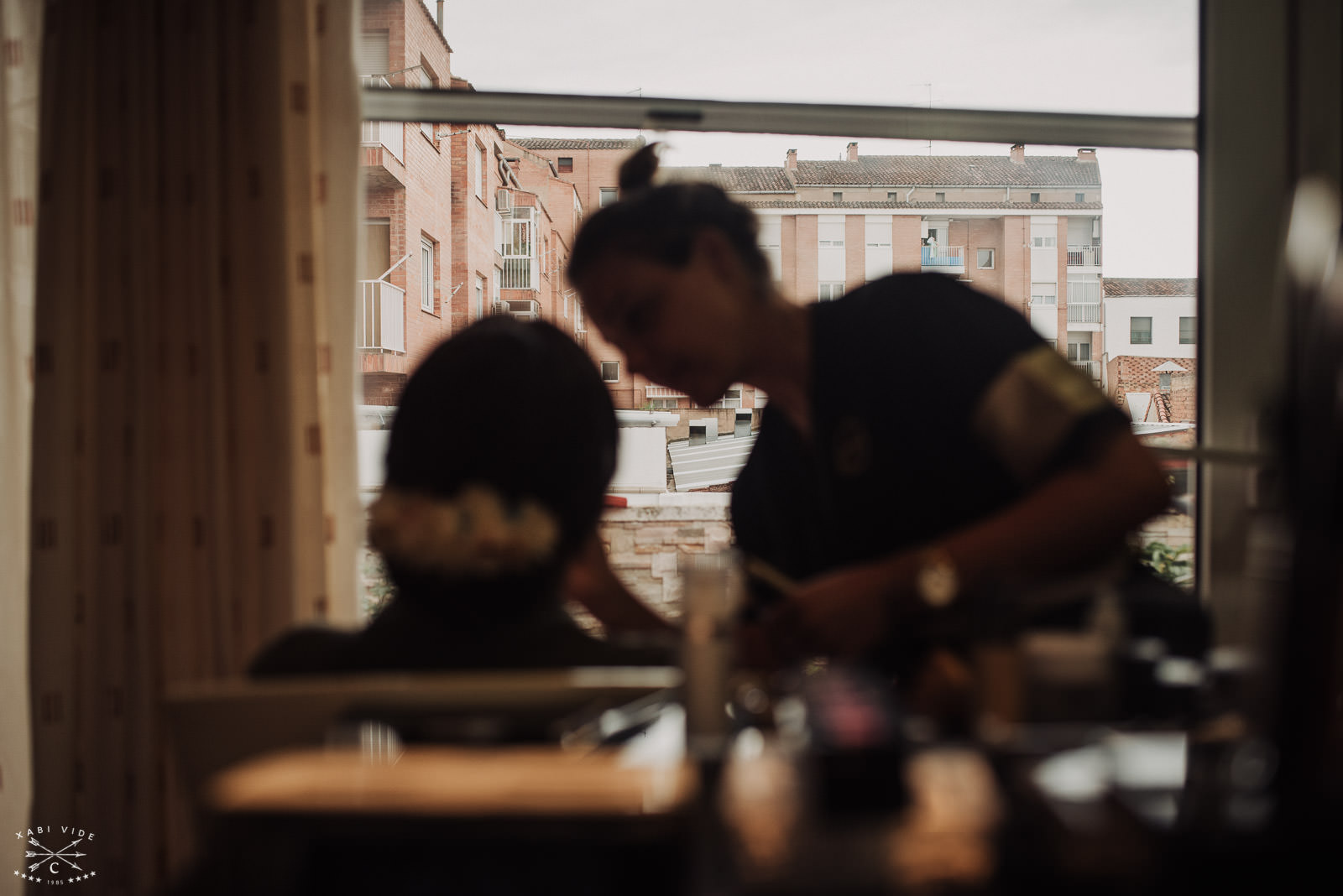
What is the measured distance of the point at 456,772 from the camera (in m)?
0.85

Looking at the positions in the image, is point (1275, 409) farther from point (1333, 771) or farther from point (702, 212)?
point (702, 212)

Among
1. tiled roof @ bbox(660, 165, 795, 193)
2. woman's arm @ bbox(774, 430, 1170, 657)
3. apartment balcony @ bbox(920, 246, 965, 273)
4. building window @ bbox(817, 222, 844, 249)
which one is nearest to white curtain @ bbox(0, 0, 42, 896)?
tiled roof @ bbox(660, 165, 795, 193)

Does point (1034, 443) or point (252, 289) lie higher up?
point (252, 289)

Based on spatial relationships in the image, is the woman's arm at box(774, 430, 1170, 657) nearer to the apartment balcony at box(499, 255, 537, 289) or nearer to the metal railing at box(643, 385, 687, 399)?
the metal railing at box(643, 385, 687, 399)

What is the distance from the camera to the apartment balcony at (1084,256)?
2121mm

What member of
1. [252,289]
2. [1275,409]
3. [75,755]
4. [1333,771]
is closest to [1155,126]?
[1275,409]

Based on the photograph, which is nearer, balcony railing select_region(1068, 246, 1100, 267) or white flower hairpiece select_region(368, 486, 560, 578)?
white flower hairpiece select_region(368, 486, 560, 578)

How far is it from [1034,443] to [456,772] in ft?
2.74

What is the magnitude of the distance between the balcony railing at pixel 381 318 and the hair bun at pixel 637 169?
2.71 feet

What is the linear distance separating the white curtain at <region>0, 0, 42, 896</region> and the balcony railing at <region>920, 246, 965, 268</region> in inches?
74.6

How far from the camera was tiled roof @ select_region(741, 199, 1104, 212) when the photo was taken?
2020 mm

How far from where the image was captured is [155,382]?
1.78 meters

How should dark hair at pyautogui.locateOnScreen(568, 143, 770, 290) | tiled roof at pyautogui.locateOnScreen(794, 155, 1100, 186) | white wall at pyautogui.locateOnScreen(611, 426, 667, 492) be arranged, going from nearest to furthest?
dark hair at pyautogui.locateOnScreen(568, 143, 770, 290), white wall at pyautogui.locateOnScreen(611, 426, 667, 492), tiled roof at pyautogui.locateOnScreen(794, 155, 1100, 186)

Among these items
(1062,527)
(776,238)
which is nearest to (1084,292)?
(776,238)
